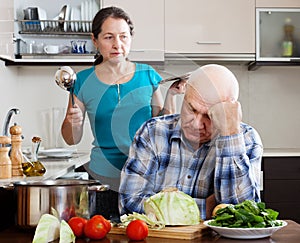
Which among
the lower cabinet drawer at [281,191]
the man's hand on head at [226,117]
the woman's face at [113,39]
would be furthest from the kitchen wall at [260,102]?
the man's hand on head at [226,117]

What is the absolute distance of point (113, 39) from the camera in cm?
270

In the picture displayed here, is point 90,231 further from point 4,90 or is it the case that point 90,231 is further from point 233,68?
point 233,68

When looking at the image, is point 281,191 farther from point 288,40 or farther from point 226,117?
point 226,117

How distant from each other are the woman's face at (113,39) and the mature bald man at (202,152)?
54 centimetres

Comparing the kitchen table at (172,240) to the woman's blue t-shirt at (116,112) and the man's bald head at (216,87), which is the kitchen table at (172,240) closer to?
the man's bald head at (216,87)

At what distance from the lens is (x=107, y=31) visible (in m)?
2.71

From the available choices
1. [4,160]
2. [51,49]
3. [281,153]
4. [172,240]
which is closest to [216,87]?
[172,240]

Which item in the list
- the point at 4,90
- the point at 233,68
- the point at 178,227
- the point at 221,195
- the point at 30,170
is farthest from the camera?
the point at 233,68

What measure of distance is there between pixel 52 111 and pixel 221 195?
292cm

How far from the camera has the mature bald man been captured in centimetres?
204

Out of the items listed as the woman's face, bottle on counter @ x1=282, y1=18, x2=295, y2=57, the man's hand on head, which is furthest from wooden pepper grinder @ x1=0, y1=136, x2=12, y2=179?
bottle on counter @ x1=282, y1=18, x2=295, y2=57

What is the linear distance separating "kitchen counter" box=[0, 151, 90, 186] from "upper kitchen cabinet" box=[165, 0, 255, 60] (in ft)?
3.09

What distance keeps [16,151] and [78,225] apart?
127 cm

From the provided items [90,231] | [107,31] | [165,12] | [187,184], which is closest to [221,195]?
[187,184]
